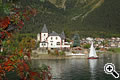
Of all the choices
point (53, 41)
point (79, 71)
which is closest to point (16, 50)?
point (79, 71)

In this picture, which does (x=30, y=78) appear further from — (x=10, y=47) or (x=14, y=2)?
(x=14, y=2)

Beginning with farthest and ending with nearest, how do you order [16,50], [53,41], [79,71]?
[53,41] → [79,71] → [16,50]

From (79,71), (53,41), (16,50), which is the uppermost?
(53,41)

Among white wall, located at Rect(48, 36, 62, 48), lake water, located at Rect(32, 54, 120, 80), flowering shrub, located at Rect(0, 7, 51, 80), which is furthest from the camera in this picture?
white wall, located at Rect(48, 36, 62, 48)

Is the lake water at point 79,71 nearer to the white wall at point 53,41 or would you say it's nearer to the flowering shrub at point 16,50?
the flowering shrub at point 16,50

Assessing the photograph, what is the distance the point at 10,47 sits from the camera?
7.62m

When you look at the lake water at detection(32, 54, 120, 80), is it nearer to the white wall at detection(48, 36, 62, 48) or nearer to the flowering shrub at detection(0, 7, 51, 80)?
the flowering shrub at detection(0, 7, 51, 80)

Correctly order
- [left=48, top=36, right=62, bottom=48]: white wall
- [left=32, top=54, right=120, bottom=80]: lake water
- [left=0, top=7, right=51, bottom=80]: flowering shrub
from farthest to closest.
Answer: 1. [left=48, top=36, right=62, bottom=48]: white wall
2. [left=32, top=54, right=120, bottom=80]: lake water
3. [left=0, top=7, right=51, bottom=80]: flowering shrub

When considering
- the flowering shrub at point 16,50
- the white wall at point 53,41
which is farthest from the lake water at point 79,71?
the white wall at point 53,41

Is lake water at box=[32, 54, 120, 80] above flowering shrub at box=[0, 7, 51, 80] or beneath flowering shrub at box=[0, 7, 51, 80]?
beneath

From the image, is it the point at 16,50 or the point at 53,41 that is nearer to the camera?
the point at 16,50

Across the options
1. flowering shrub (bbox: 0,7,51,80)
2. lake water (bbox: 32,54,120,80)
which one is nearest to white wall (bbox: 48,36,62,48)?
lake water (bbox: 32,54,120,80)

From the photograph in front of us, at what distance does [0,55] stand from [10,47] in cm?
45

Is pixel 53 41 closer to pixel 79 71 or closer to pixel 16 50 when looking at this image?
pixel 79 71
